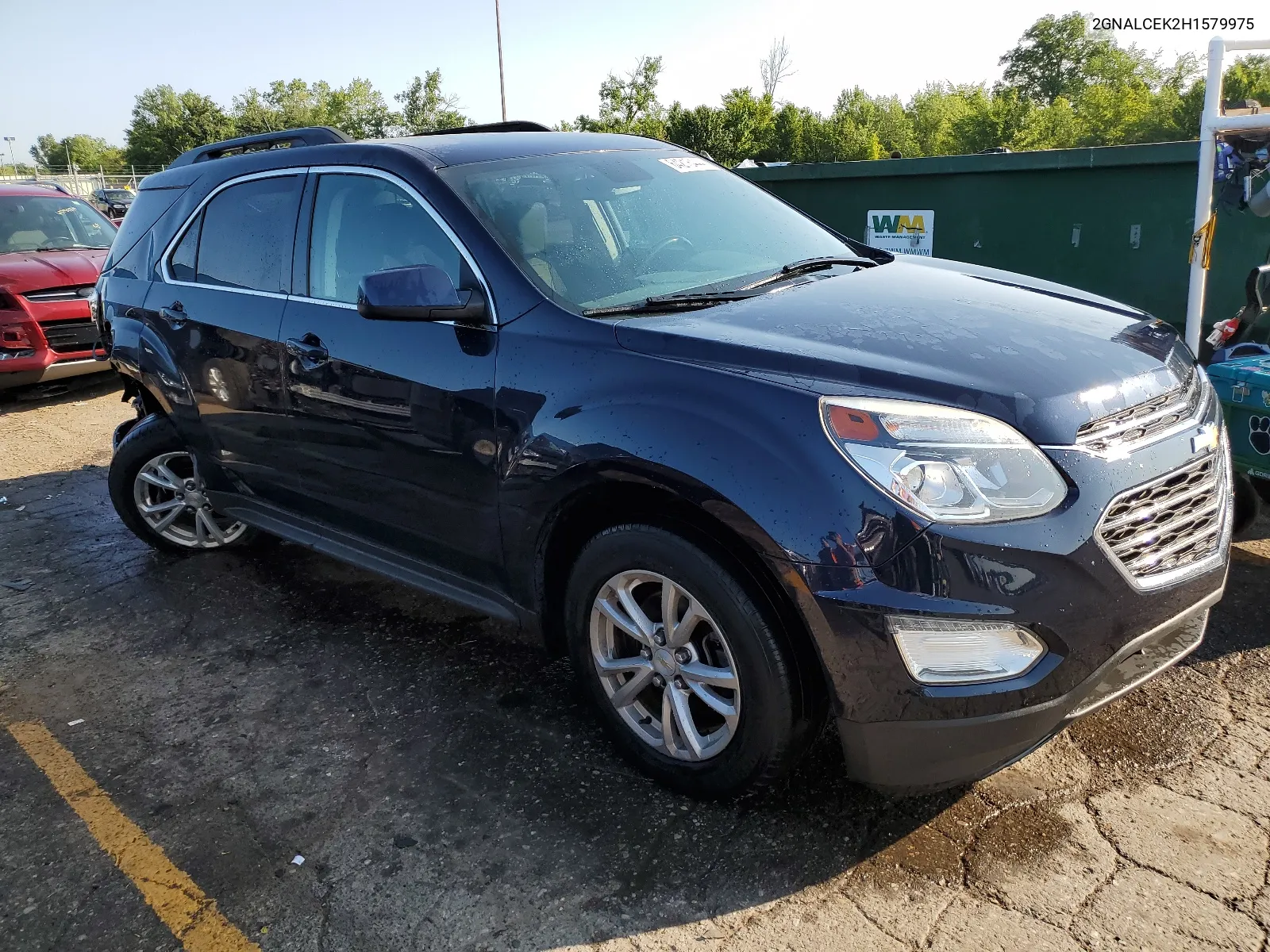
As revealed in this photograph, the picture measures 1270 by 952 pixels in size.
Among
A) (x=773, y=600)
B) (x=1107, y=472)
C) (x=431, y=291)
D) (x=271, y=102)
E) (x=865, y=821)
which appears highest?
(x=271, y=102)

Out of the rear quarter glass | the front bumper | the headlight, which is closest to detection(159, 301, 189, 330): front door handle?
the rear quarter glass

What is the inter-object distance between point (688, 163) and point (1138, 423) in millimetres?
2155

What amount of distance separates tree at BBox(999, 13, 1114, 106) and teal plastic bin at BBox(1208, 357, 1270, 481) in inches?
2530

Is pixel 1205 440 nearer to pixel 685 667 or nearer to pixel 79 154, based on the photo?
pixel 685 667

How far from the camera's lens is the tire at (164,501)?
4770 mm

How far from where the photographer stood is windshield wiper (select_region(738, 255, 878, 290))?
10.4 ft

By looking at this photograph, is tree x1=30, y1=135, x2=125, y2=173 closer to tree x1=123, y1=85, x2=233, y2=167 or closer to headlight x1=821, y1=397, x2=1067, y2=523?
tree x1=123, y1=85, x2=233, y2=167

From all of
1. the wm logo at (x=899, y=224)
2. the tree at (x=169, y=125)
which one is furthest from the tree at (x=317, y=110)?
the wm logo at (x=899, y=224)

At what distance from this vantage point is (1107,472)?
224 cm

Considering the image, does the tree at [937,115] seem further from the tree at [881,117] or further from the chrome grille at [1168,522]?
the chrome grille at [1168,522]

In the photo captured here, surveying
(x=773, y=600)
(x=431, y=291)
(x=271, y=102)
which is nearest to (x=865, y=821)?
(x=773, y=600)

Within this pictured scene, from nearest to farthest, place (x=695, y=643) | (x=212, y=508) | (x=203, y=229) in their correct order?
(x=695, y=643) < (x=203, y=229) < (x=212, y=508)

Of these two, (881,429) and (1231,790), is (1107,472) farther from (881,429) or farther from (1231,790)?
(1231,790)

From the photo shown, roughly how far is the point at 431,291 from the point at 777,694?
4.97ft
